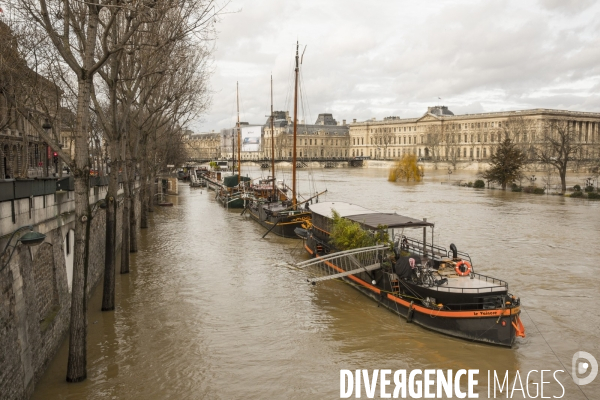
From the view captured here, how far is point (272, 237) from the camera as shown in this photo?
111 ft

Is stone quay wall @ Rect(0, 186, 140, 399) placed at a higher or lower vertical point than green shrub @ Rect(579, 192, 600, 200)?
higher

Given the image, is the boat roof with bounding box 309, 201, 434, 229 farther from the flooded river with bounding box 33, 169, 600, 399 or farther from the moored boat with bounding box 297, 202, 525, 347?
the flooded river with bounding box 33, 169, 600, 399

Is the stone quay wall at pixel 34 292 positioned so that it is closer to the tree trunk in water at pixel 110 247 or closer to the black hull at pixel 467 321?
the tree trunk in water at pixel 110 247

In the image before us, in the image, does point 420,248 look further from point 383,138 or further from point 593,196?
point 383,138

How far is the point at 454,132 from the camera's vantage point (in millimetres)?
150375

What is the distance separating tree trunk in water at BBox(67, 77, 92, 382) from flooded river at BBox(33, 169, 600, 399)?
1.00m

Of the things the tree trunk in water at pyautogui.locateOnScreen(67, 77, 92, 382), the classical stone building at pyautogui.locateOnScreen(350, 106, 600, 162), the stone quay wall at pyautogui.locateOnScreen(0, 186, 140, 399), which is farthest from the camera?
the classical stone building at pyautogui.locateOnScreen(350, 106, 600, 162)

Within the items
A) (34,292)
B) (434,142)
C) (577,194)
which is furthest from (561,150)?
(434,142)

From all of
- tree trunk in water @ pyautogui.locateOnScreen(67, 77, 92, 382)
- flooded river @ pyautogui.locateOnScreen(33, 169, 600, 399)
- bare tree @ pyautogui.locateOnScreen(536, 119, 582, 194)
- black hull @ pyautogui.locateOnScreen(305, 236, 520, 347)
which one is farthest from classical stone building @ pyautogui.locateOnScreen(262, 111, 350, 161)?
tree trunk in water @ pyautogui.locateOnScreen(67, 77, 92, 382)

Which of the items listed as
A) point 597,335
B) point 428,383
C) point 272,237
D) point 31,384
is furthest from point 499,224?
point 31,384

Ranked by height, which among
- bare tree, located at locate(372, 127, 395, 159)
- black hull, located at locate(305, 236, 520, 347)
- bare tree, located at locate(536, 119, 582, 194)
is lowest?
black hull, located at locate(305, 236, 520, 347)

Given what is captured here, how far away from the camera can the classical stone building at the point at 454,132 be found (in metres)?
130

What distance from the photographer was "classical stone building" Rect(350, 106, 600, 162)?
130m

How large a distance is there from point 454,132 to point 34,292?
485 feet
